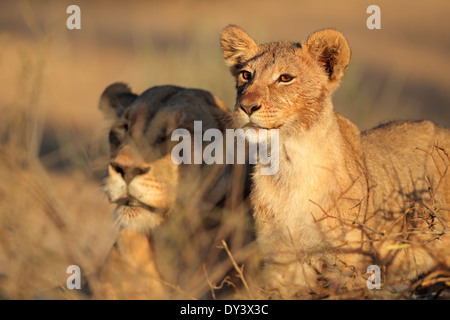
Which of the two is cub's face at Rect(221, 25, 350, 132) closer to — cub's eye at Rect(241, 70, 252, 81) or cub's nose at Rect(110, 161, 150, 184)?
cub's eye at Rect(241, 70, 252, 81)

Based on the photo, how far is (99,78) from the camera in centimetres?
1267

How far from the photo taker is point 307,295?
3.72 metres

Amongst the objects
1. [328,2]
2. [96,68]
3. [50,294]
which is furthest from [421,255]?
[328,2]

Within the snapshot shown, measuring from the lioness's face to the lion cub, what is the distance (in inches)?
26.4

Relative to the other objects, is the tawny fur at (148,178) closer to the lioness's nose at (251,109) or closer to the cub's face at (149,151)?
the cub's face at (149,151)

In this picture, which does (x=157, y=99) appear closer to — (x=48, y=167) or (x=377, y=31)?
(x=48, y=167)

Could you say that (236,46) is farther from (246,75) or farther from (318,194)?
(318,194)

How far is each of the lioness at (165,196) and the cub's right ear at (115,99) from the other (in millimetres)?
304

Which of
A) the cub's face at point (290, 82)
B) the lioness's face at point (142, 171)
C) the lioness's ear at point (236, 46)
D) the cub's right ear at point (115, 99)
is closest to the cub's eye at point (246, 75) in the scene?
the cub's face at point (290, 82)

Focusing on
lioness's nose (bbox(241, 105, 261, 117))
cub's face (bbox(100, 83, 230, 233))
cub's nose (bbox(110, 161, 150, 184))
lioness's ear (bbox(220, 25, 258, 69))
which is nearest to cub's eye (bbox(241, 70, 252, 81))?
lioness's ear (bbox(220, 25, 258, 69))
